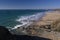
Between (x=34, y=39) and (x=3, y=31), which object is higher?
(x=3, y=31)

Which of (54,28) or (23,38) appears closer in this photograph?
(23,38)

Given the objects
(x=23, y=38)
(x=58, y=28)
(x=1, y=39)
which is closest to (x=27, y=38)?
(x=23, y=38)

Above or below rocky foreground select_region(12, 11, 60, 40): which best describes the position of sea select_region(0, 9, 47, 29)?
below

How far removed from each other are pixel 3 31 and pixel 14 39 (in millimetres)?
1080

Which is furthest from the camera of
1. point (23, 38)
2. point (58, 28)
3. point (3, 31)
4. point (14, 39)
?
point (58, 28)

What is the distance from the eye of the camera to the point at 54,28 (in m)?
13.8

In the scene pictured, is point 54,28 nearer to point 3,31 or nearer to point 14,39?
point 14,39

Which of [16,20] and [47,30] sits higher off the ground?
[47,30]

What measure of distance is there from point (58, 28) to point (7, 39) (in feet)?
18.8

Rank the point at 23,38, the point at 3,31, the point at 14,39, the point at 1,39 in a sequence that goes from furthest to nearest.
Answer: the point at 23,38
the point at 14,39
the point at 3,31
the point at 1,39

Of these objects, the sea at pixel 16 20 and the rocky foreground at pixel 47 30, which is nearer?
the rocky foreground at pixel 47 30

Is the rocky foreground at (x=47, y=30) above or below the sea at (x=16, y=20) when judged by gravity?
above

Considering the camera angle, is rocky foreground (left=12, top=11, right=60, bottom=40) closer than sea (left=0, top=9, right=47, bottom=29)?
Yes

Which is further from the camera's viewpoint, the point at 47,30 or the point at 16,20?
the point at 16,20
